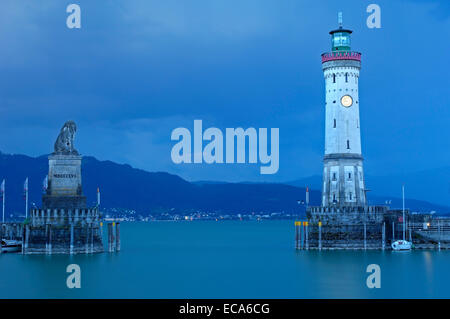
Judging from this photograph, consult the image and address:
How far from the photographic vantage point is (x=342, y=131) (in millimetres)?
91312

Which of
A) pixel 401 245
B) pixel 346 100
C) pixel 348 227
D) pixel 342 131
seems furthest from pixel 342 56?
pixel 401 245

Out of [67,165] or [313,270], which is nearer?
[313,270]

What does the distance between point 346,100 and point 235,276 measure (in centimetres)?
2587

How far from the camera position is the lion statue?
8412cm

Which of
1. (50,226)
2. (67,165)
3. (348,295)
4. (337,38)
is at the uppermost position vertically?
(337,38)

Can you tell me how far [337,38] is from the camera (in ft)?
307

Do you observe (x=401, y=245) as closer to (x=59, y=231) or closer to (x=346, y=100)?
(x=346, y=100)

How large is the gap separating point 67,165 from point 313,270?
27.4 m

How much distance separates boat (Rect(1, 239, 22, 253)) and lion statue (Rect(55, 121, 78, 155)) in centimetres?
1858

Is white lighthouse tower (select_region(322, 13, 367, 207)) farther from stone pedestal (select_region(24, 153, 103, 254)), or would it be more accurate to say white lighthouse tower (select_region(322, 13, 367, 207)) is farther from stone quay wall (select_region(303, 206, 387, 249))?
stone pedestal (select_region(24, 153, 103, 254))

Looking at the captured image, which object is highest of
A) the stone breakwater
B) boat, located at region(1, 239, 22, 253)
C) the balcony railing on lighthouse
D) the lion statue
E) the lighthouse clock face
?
the balcony railing on lighthouse

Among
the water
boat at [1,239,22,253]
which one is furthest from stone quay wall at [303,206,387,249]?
boat at [1,239,22,253]
